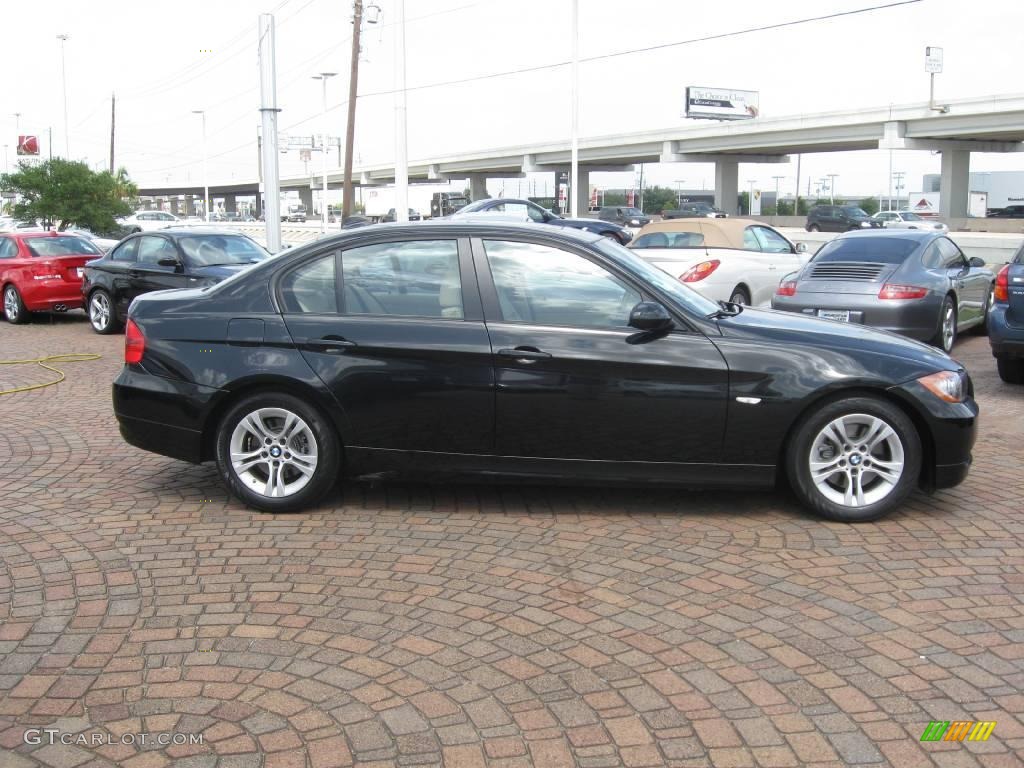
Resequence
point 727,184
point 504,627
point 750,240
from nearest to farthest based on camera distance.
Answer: point 504,627 → point 750,240 → point 727,184

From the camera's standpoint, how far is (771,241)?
16.6 m

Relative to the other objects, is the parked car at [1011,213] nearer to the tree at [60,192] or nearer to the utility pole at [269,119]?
the tree at [60,192]

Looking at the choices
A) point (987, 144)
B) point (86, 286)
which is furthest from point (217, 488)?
point (987, 144)

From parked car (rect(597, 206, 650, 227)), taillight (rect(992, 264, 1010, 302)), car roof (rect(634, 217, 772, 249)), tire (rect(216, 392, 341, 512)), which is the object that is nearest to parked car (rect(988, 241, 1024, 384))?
taillight (rect(992, 264, 1010, 302))

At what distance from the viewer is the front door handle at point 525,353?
232 inches

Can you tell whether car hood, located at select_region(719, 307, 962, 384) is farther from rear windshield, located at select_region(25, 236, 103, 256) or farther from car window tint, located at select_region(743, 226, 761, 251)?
rear windshield, located at select_region(25, 236, 103, 256)

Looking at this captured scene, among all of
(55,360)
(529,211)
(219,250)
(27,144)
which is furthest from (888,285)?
(27,144)

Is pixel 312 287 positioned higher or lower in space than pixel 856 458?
higher

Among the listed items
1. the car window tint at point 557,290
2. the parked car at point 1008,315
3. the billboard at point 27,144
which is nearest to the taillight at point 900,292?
the parked car at point 1008,315

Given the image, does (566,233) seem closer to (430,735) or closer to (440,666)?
(440,666)

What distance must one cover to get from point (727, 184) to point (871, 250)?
71828 mm

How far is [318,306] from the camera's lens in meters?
6.25

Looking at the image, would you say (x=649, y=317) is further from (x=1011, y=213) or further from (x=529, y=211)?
(x=1011, y=213)

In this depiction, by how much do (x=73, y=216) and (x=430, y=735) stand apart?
35.6 m
